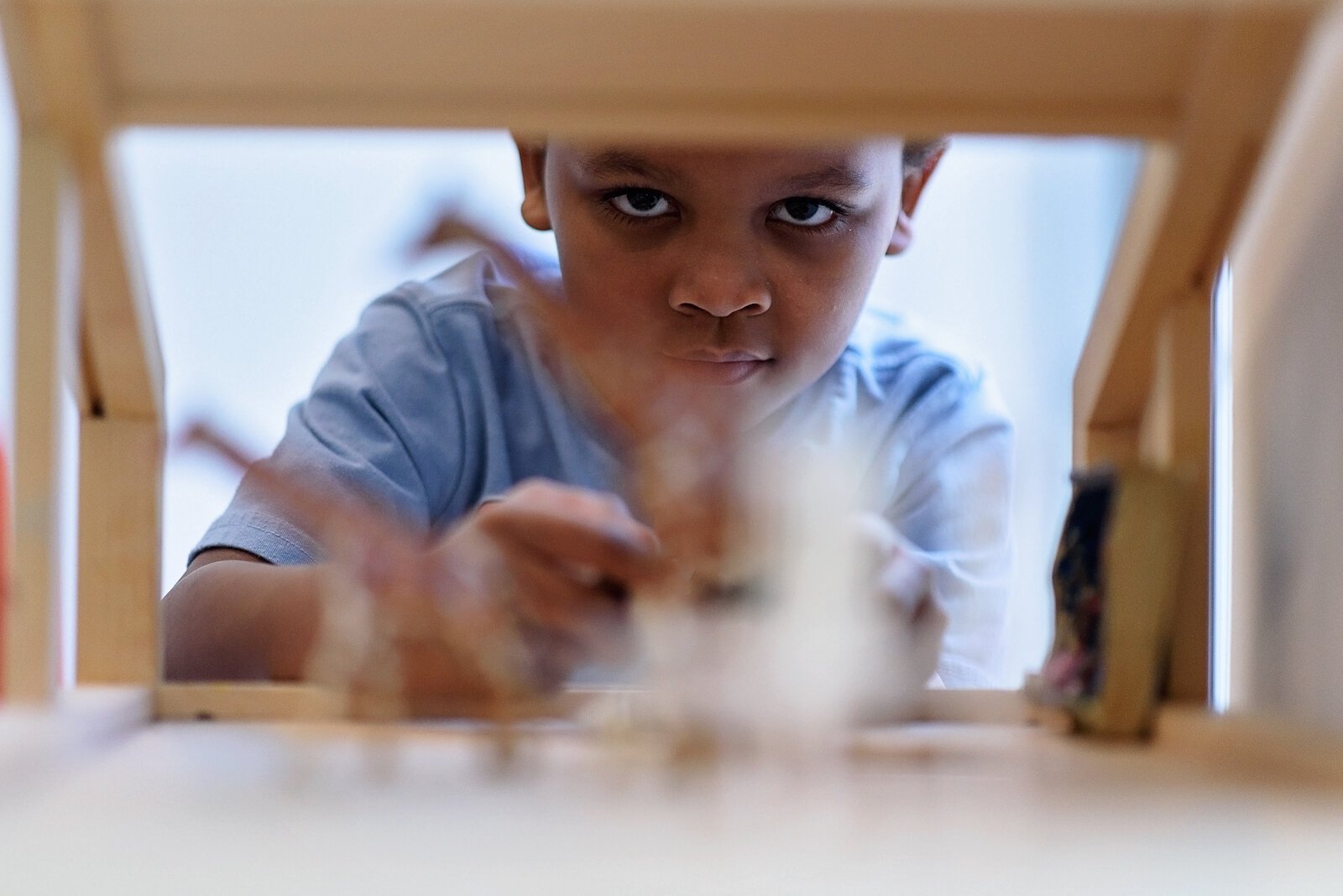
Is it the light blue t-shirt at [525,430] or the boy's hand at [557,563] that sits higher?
the light blue t-shirt at [525,430]

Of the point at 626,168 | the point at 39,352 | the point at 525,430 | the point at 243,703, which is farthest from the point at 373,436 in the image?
the point at 39,352

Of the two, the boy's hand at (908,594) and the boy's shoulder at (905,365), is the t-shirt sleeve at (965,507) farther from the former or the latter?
the boy's hand at (908,594)

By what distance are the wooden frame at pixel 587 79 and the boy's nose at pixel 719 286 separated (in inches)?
11.8

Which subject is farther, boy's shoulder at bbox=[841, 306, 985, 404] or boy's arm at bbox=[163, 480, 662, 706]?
boy's shoulder at bbox=[841, 306, 985, 404]

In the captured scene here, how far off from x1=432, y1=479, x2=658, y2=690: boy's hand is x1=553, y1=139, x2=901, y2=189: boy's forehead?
259 millimetres

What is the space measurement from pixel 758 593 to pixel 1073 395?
24cm

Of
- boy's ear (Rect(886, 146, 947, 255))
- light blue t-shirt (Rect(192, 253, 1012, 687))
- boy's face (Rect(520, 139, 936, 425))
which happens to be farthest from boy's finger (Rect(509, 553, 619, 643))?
boy's ear (Rect(886, 146, 947, 255))

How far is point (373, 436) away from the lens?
80cm

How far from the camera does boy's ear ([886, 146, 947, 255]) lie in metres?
0.86

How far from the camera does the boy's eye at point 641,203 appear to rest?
684 mm

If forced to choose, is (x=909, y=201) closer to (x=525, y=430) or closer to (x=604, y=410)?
(x=525, y=430)

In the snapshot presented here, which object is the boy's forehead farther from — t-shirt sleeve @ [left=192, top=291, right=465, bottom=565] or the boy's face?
t-shirt sleeve @ [left=192, top=291, right=465, bottom=565]

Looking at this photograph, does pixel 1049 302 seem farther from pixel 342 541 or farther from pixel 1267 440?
pixel 342 541

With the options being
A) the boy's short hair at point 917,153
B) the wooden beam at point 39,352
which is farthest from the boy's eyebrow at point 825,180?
the wooden beam at point 39,352
